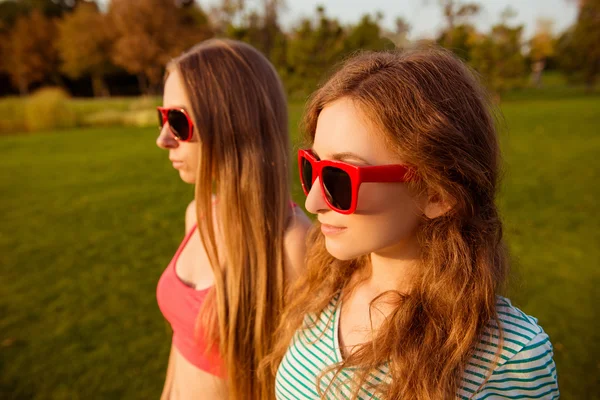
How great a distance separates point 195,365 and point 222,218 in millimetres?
692

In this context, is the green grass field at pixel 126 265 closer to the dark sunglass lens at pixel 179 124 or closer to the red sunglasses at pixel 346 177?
the red sunglasses at pixel 346 177

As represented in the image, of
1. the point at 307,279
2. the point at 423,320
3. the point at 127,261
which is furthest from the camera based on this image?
the point at 127,261

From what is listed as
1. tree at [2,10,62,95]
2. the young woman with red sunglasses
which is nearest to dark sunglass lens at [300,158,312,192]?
the young woman with red sunglasses

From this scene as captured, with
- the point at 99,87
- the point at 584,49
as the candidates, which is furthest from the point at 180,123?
the point at 99,87

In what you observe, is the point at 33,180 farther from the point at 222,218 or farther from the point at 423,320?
the point at 423,320

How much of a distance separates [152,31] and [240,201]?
37.8 meters

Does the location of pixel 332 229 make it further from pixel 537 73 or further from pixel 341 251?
pixel 537 73

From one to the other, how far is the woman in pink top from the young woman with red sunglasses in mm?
544

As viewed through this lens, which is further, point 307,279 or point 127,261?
point 127,261

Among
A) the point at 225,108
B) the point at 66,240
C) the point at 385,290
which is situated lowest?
the point at 66,240

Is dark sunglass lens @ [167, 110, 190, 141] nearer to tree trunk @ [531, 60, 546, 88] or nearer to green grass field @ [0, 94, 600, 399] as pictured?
green grass field @ [0, 94, 600, 399]

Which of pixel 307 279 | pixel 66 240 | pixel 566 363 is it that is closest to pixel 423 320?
pixel 307 279

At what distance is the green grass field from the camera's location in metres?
3.75

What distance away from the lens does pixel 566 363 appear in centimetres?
364
